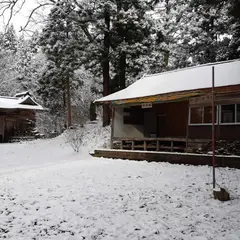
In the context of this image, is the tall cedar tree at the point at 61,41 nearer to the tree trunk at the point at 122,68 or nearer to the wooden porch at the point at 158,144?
the tree trunk at the point at 122,68

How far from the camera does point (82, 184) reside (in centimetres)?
820

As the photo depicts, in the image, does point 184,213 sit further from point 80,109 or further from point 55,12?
point 80,109

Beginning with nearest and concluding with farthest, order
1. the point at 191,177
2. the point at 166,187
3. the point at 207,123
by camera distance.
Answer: the point at 166,187 → the point at 191,177 → the point at 207,123

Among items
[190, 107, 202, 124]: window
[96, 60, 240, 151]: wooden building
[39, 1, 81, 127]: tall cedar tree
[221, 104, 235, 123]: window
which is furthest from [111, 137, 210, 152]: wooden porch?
[39, 1, 81, 127]: tall cedar tree

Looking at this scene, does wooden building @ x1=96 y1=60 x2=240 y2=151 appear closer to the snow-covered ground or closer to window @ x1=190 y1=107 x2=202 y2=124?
window @ x1=190 y1=107 x2=202 y2=124

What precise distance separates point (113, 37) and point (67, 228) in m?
18.4

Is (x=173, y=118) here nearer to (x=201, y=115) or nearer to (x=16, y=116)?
(x=201, y=115)

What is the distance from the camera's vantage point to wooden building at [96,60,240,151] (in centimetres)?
1213

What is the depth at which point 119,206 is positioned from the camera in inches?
250

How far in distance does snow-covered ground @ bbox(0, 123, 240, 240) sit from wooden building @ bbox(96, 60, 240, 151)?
3374 millimetres

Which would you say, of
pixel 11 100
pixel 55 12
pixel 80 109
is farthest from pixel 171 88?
pixel 11 100

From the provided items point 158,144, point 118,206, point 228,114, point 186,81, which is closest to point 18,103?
point 158,144

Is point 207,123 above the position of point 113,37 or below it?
below

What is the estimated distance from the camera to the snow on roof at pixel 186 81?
12.2m
